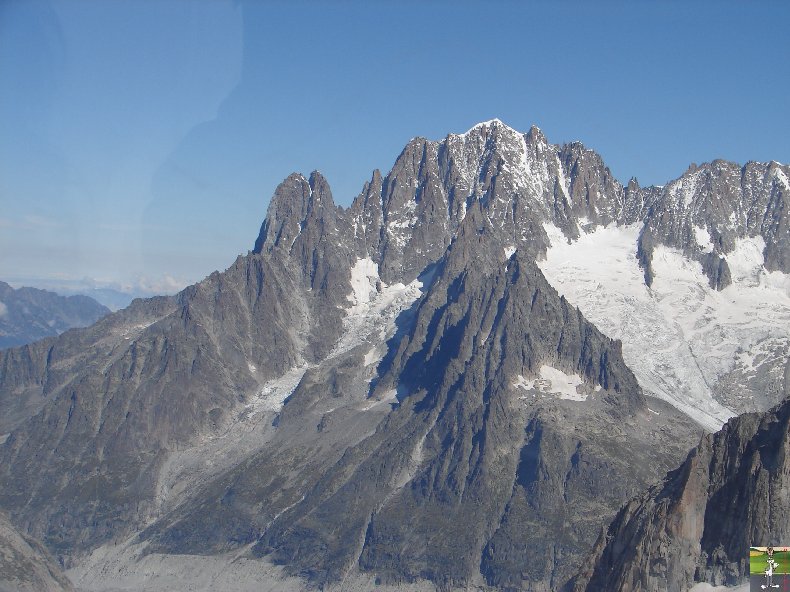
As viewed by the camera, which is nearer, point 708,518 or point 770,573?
point 770,573

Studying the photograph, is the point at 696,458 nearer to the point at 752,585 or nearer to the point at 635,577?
the point at 635,577

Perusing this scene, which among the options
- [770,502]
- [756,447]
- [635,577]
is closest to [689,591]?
[635,577]

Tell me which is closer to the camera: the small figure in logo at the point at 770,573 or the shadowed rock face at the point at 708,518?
the small figure in logo at the point at 770,573

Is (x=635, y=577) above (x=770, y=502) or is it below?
below

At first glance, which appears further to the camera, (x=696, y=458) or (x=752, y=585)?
(x=696, y=458)

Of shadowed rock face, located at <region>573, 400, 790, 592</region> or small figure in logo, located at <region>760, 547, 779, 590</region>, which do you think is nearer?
small figure in logo, located at <region>760, 547, 779, 590</region>

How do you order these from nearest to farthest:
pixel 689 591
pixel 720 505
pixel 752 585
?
1. pixel 752 585
2. pixel 689 591
3. pixel 720 505

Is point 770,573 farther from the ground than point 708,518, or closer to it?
closer to it

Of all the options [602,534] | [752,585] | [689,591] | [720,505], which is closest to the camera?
[752,585]
